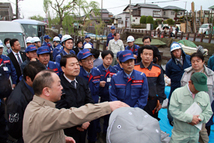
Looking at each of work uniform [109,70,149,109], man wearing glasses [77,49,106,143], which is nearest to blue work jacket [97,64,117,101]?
man wearing glasses [77,49,106,143]

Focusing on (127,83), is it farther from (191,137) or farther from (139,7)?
(139,7)

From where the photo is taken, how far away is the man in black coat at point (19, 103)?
1.94 meters

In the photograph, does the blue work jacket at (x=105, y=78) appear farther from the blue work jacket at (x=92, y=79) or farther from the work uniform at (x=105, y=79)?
the blue work jacket at (x=92, y=79)

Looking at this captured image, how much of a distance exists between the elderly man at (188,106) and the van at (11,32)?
22.1 feet

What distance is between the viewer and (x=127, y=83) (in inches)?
102

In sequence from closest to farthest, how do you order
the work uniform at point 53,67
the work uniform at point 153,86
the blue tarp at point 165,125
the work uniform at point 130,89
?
the work uniform at point 130,89 → the work uniform at point 153,86 → the blue tarp at point 165,125 → the work uniform at point 53,67

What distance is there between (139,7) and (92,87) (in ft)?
164

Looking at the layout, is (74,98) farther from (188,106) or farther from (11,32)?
(11,32)

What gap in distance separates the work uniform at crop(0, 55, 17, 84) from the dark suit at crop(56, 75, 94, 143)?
97.5 inches

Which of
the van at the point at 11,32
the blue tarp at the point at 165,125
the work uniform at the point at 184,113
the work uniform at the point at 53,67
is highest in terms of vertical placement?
the van at the point at 11,32

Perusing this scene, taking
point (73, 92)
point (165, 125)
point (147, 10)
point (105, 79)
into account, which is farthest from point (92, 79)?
point (147, 10)

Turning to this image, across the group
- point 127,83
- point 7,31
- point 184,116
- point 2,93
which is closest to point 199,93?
point 184,116

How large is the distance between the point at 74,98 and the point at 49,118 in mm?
1090

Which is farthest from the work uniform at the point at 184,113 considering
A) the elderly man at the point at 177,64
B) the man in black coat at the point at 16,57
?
the man in black coat at the point at 16,57
